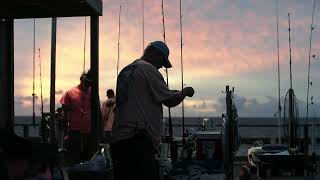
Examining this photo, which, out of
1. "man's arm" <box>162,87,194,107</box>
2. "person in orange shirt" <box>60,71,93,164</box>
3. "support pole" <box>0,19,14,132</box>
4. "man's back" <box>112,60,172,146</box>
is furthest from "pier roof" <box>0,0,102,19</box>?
"person in orange shirt" <box>60,71,93,164</box>

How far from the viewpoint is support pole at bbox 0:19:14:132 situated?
5.91 m

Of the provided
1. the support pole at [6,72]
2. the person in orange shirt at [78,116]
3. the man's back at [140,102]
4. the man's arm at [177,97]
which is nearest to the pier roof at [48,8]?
the support pole at [6,72]

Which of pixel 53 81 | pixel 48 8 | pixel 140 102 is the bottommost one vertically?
pixel 140 102

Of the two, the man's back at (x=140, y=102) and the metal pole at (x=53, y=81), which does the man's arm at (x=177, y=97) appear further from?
the metal pole at (x=53, y=81)

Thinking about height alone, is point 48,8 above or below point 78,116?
above

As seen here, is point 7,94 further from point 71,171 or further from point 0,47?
point 71,171

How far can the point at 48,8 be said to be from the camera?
230 inches

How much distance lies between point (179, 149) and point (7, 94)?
2.64 m

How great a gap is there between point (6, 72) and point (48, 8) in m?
0.68

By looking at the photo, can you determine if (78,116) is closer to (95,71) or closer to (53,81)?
(53,81)

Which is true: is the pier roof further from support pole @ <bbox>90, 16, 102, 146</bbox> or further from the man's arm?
the man's arm

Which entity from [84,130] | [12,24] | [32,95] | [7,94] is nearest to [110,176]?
[7,94]

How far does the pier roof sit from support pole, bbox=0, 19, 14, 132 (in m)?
0.13

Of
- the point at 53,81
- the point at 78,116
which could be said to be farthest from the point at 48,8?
the point at 78,116
